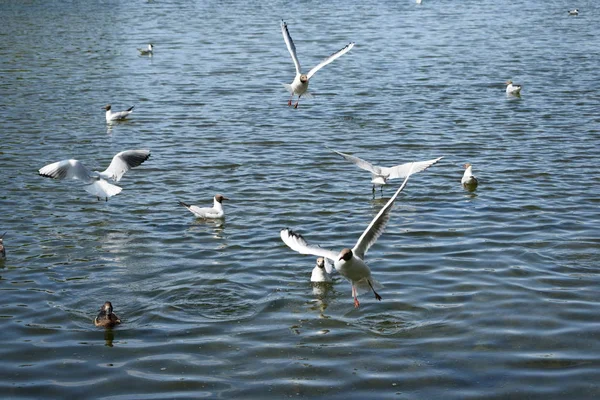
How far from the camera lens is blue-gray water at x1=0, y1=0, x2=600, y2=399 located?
923 cm

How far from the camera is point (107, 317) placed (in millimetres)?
9898

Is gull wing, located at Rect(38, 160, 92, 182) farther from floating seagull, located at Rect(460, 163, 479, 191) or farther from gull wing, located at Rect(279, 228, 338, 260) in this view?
floating seagull, located at Rect(460, 163, 479, 191)

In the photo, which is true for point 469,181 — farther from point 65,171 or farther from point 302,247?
point 65,171

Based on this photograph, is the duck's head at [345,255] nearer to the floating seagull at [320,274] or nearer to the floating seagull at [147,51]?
the floating seagull at [320,274]

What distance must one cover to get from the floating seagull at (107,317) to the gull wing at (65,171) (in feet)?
17.3

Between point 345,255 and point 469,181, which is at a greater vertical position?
point 345,255

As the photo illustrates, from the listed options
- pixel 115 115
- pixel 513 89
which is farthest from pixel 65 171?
pixel 513 89

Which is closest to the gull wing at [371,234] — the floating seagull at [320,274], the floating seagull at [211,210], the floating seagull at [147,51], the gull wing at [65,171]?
the floating seagull at [320,274]

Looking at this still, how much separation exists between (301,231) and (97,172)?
3851mm

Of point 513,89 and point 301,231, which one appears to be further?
point 513,89

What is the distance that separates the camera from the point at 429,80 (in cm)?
2739

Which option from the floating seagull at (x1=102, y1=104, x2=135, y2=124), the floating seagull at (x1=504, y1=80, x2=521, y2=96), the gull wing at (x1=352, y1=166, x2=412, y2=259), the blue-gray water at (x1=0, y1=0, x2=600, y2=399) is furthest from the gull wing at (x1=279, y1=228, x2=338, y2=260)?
the floating seagull at (x1=504, y1=80, x2=521, y2=96)

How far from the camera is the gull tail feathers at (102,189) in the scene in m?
15.1

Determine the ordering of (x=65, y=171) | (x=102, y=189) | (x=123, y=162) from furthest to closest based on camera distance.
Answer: (x=123, y=162) < (x=102, y=189) < (x=65, y=171)
